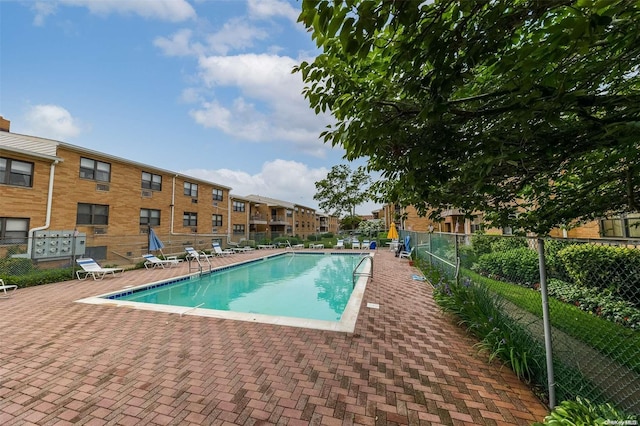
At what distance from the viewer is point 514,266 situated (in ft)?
23.6

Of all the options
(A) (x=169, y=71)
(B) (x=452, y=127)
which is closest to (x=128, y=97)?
(A) (x=169, y=71)

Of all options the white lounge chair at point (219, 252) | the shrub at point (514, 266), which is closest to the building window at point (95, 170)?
the white lounge chair at point (219, 252)

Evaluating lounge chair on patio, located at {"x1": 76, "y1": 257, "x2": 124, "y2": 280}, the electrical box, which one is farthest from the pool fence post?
the electrical box

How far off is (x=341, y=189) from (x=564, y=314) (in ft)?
96.0

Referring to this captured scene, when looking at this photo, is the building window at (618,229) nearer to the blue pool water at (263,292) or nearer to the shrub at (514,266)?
the shrub at (514,266)

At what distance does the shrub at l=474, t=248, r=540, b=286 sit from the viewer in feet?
19.8

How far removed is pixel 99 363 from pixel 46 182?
14.0 metres

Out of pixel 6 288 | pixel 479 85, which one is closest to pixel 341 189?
pixel 6 288

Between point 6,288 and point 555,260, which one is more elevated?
point 555,260

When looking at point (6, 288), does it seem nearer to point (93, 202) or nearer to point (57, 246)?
point (57, 246)

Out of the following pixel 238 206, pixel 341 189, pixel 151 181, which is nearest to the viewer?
pixel 151 181

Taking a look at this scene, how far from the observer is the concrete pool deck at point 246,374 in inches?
104

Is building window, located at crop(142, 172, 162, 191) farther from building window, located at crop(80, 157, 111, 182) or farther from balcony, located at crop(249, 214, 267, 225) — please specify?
balcony, located at crop(249, 214, 267, 225)

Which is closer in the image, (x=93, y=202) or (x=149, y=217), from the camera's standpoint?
(x=93, y=202)
